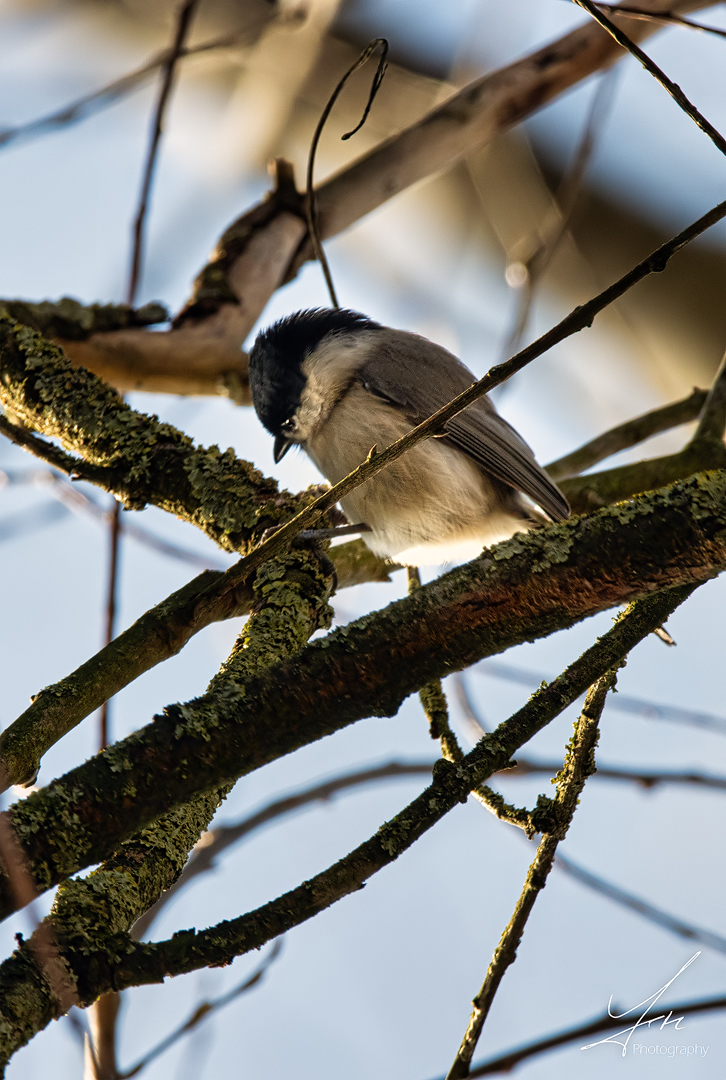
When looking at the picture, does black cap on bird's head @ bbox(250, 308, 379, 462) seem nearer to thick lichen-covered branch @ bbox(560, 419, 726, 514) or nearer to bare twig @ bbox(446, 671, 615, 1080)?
thick lichen-covered branch @ bbox(560, 419, 726, 514)

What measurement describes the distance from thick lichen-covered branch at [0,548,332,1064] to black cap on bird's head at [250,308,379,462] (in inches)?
41.5

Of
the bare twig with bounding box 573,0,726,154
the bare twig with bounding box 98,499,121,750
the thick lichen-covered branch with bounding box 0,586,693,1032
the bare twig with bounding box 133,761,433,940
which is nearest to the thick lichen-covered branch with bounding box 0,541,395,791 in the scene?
the thick lichen-covered branch with bounding box 0,586,693,1032

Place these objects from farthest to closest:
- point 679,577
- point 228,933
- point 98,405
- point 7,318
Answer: point 7,318
point 98,405
point 679,577
point 228,933

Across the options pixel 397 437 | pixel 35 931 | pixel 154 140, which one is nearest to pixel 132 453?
pixel 397 437

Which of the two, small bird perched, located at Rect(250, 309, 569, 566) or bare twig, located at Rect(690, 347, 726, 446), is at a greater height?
small bird perched, located at Rect(250, 309, 569, 566)

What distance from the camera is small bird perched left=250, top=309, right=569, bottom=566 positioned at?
8.87 ft

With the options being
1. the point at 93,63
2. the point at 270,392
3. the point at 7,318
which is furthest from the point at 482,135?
the point at 93,63

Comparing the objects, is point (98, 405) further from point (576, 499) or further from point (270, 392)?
point (576, 499)

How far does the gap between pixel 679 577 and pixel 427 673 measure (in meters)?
0.37

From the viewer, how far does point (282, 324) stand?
3182mm

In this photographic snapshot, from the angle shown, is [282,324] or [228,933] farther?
[282,324]

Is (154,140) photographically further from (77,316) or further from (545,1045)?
(545,1045)

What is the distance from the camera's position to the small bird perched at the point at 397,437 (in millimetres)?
2703

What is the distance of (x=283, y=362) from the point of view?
9.97 feet
